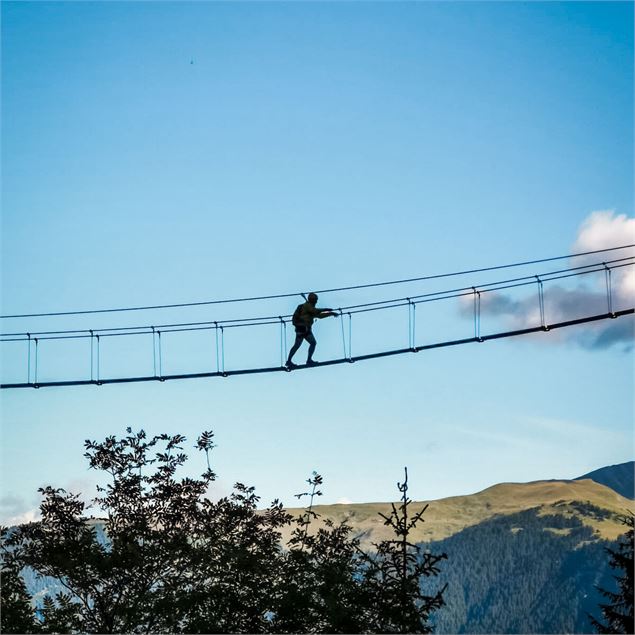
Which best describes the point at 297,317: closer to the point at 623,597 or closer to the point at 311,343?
the point at 311,343

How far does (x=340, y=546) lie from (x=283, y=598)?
218 cm

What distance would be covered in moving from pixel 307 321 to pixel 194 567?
5.62 m

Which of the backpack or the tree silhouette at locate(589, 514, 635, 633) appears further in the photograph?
the tree silhouette at locate(589, 514, 635, 633)

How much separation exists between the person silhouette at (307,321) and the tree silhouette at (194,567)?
2695 mm

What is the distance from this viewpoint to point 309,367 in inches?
924

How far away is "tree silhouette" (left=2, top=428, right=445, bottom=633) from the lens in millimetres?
18922

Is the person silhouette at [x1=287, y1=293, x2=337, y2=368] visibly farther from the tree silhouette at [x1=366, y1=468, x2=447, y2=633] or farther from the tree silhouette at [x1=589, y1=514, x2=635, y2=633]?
the tree silhouette at [x1=589, y1=514, x2=635, y2=633]

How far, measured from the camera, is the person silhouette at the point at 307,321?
23875 millimetres

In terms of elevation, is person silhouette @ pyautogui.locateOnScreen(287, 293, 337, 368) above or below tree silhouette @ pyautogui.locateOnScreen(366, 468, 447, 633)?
above

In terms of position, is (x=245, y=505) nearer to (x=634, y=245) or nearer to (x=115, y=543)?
(x=115, y=543)

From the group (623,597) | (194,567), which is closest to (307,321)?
(194,567)

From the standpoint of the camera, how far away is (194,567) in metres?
22.6

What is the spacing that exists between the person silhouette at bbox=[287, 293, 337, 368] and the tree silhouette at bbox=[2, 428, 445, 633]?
2.69 metres

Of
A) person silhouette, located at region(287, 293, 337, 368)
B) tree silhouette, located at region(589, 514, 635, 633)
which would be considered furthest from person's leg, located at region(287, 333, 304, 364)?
tree silhouette, located at region(589, 514, 635, 633)
